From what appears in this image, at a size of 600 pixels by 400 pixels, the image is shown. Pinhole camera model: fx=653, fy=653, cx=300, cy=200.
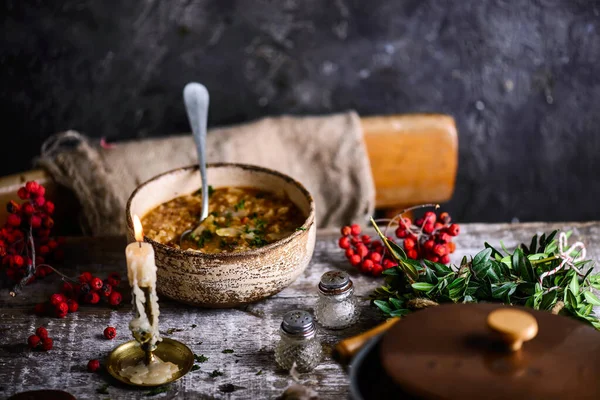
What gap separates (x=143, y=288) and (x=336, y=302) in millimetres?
449

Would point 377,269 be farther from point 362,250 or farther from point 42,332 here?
point 42,332

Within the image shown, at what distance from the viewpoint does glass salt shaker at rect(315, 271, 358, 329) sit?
1474mm

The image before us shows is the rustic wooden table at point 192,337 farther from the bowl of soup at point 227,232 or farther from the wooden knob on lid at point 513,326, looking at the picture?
the wooden knob on lid at point 513,326

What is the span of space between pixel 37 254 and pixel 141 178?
642 mm

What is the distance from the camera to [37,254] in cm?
175

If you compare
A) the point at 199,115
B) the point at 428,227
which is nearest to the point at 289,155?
the point at 199,115

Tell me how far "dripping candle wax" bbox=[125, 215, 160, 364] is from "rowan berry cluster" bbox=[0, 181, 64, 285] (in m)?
0.49

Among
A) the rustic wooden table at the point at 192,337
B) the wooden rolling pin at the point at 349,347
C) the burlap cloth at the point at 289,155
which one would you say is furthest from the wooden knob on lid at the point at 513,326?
the burlap cloth at the point at 289,155

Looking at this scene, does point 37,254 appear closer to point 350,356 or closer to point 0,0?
point 350,356

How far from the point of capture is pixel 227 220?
1.70 meters

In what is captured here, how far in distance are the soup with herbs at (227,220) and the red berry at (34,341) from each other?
35cm

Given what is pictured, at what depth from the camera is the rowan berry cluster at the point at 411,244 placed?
1661 mm

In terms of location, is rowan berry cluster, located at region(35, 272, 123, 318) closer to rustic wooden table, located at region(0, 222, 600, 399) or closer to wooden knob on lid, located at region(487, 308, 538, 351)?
rustic wooden table, located at region(0, 222, 600, 399)

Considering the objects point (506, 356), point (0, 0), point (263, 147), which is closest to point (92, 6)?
point (0, 0)
